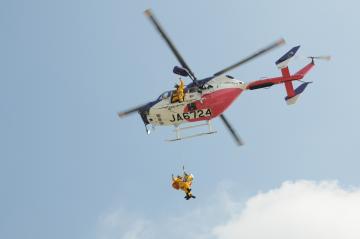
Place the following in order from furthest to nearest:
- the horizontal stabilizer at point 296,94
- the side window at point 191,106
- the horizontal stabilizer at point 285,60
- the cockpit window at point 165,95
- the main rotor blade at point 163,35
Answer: the cockpit window at point 165,95
the horizontal stabilizer at point 296,94
the horizontal stabilizer at point 285,60
the side window at point 191,106
the main rotor blade at point 163,35

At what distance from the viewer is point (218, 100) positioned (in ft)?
124

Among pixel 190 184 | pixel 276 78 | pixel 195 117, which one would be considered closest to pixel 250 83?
pixel 276 78

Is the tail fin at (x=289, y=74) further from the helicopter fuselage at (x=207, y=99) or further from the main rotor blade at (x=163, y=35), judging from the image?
the main rotor blade at (x=163, y=35)

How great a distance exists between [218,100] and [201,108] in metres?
1.26

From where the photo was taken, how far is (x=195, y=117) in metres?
38.5

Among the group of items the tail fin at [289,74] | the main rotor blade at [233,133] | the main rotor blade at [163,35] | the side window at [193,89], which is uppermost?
the main rotor blade at [163,35]

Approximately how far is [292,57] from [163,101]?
30.2 feet

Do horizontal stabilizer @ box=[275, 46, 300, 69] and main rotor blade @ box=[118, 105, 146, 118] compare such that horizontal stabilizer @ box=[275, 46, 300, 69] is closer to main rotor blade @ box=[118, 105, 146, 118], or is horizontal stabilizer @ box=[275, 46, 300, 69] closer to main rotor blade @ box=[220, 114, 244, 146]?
main rotor blade @ box=[220, 114, 244, 146]

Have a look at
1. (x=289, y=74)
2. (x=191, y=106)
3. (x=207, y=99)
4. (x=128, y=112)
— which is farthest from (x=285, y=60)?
(x=128, y=112)

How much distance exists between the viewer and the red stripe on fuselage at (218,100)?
124 feet

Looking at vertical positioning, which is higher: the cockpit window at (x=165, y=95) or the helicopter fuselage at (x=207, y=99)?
the cockpit window at (x=165, y=95)

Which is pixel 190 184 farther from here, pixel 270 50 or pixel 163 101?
pixel 270 50

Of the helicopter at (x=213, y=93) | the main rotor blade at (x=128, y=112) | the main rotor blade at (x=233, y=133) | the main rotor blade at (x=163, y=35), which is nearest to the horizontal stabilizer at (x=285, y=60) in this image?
the helicopter at (x=213, y=93)

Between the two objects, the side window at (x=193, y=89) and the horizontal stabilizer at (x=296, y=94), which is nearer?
the side window at (x=193, y=89)
